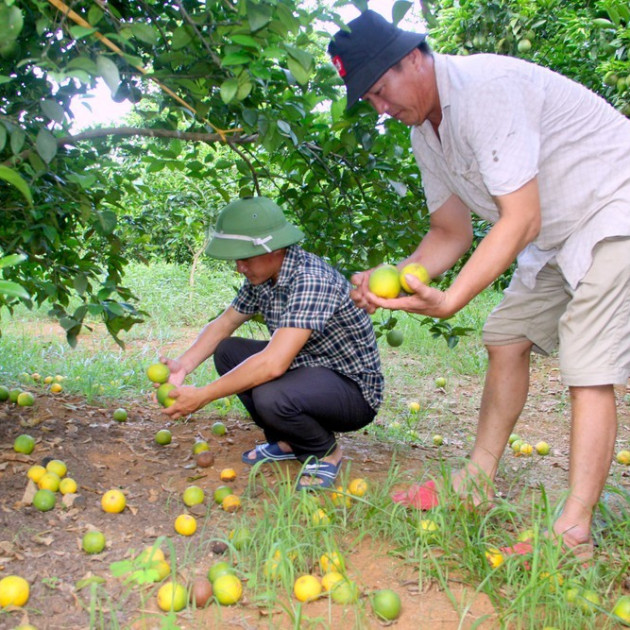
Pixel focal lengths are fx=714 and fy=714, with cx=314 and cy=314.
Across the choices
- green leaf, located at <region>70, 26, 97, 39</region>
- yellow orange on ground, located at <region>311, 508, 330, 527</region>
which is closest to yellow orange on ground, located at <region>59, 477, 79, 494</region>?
yellow orange on ground, located at <region>311, 508, 330, 527</region>

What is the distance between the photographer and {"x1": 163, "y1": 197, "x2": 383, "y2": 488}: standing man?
113 inches

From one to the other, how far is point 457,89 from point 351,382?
4.55 feet

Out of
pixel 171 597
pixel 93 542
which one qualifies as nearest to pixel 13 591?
pixel 93 542

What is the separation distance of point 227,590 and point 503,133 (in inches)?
63.3

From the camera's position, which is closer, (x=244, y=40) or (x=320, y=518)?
(x=244, y=40)

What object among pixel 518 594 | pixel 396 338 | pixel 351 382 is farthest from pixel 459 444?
pixel 518 594

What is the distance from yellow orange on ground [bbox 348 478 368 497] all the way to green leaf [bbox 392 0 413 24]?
170cm

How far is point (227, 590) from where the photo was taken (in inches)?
85.0

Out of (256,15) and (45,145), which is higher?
(256,15)

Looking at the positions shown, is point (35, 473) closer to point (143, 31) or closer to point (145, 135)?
point (145, 135)

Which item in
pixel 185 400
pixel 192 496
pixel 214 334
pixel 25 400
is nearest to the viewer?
pixel 192 496

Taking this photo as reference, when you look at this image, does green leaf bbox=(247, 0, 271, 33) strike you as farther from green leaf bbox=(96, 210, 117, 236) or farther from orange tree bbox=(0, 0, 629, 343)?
green leaf bbox=(96, 210, 117, 236)

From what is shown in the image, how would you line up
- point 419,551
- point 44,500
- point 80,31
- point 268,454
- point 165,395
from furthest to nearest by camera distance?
1. point 268,454
2. point 165,395
3. point 44,500
4. point 419,551
5. point 80,31

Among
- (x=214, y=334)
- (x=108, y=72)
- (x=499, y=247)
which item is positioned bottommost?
(x=214, y=334)
